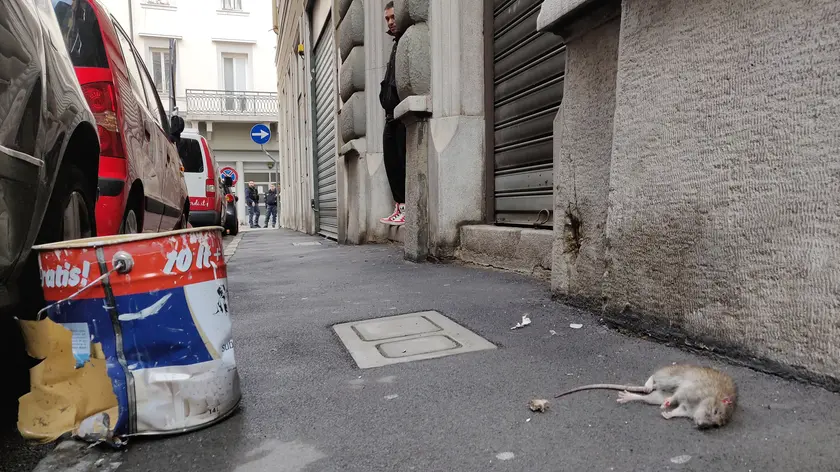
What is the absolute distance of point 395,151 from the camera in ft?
22.2

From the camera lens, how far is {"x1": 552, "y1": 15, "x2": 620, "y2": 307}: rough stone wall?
307 centimetres

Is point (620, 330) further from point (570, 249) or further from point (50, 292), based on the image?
point (50, 292)

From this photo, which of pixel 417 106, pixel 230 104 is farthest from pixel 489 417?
pixel 230 104

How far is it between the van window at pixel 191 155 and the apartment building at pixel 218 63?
15960 mm

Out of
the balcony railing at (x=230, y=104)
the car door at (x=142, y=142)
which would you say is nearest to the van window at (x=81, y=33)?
the car door at (x=142, y=142)

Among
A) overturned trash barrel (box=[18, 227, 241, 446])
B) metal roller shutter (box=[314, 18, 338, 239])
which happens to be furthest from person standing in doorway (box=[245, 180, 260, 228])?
overturned trash barrel (box=[18, 227, 241, 446])

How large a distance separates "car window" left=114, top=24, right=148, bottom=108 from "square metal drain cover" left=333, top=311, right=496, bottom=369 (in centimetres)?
251

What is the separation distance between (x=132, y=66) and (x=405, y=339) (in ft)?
10.5

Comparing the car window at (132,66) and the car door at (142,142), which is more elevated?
the car window at (132,66)

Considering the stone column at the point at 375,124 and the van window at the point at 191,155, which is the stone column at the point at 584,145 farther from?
the van window at the point at 191,155

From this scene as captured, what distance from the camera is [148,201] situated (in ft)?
14.1

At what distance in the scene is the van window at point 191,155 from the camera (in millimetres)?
11945

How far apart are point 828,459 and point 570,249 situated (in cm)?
197

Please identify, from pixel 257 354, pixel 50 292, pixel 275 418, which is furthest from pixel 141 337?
pixel 257 354
